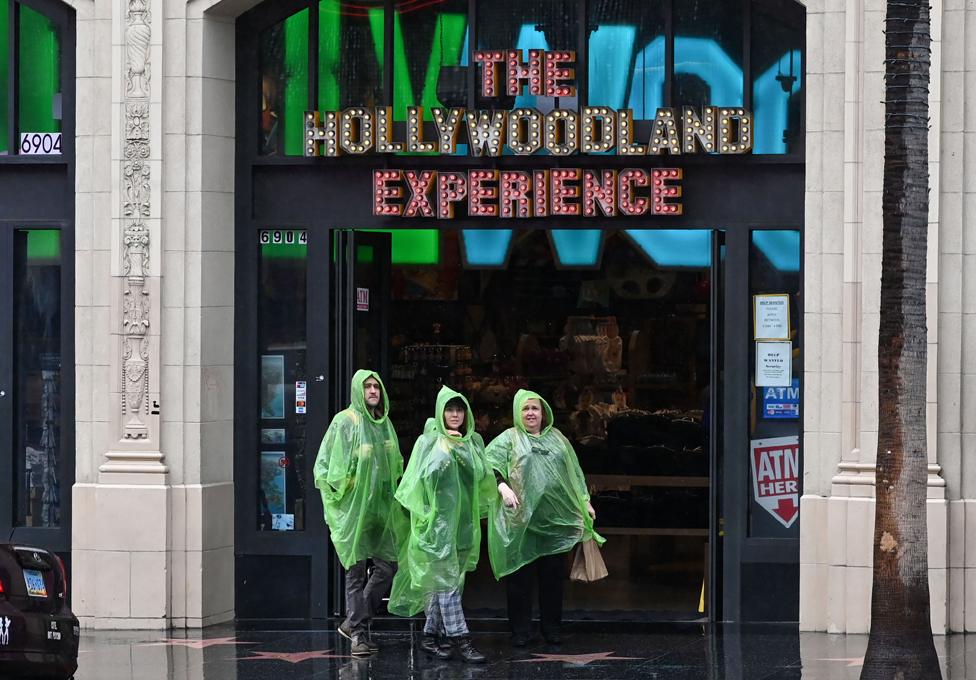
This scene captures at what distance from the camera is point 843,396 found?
41.1 feet

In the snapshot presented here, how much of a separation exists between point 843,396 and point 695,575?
10.00 feet

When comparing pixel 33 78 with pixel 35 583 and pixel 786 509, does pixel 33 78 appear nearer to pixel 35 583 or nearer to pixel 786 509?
pixel 35 583

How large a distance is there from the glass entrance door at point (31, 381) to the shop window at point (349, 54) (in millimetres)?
2532

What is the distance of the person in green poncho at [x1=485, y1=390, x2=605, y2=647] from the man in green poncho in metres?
0.73

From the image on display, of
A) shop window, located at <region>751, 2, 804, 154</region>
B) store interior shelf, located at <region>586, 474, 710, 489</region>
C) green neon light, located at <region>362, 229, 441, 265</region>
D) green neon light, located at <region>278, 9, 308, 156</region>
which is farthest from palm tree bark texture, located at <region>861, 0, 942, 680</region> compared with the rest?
green neon light, located at <region>362, 229, 441, 265</region>

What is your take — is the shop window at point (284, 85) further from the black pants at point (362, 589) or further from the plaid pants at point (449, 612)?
the plaid pants at point (449, 612)

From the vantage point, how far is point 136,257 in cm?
1332

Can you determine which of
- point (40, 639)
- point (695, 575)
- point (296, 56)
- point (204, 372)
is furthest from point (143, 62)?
point (695, 575)

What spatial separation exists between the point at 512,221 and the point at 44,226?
3.75 m

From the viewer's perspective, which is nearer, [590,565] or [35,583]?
[35,583]

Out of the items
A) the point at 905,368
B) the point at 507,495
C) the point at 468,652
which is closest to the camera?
the point at 905,368

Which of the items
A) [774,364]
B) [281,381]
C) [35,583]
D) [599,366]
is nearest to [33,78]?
[281,381]

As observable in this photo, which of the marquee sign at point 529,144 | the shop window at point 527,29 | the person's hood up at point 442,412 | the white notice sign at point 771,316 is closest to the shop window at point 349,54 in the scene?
the marquee sign at point 529,144

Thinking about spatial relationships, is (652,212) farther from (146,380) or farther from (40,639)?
(40,639)
